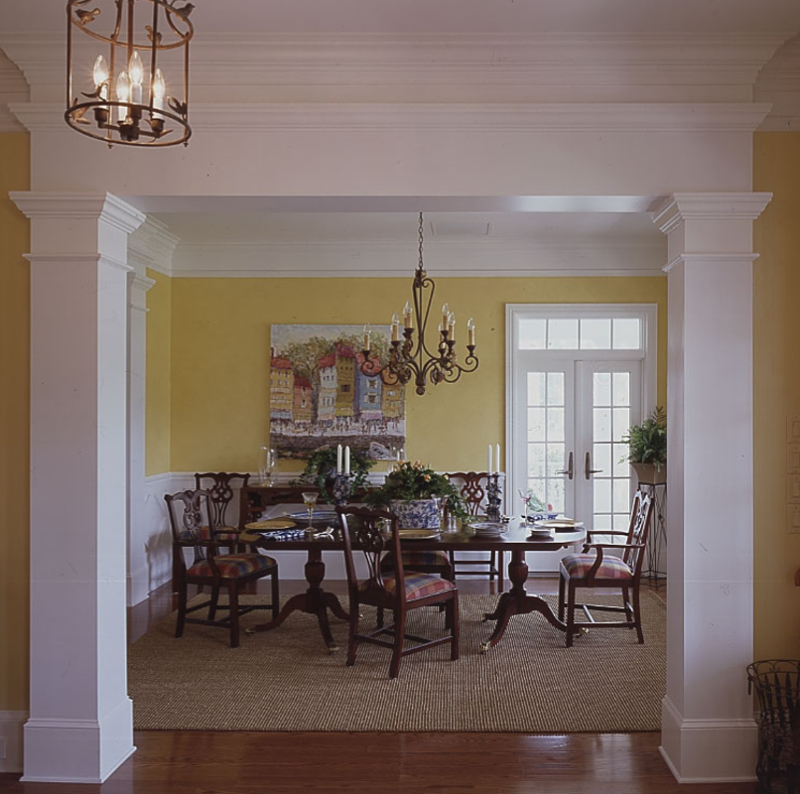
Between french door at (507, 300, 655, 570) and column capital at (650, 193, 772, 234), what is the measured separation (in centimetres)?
379

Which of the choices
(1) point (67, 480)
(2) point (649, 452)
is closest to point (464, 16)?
(1) point (67, 480)

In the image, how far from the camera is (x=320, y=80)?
3.17 metres

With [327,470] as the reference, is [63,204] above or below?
above

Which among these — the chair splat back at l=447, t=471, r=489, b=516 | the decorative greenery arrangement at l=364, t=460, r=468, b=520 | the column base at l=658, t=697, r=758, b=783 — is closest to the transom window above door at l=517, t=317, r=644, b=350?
the chair splat back at l=447, t=471, r=489, b=516

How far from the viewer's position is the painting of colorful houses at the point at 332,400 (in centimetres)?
682

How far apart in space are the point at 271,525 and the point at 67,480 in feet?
6.01

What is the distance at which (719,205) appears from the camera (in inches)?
123

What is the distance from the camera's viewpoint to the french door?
6922mm

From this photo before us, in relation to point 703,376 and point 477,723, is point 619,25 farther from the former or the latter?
point 477,723

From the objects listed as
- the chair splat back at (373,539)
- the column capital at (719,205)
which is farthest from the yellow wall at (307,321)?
the column capital at (719,205)

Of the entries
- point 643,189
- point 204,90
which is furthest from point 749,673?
point 204,90

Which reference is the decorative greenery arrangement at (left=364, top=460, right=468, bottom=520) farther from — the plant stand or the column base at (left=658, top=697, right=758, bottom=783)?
the plant stand

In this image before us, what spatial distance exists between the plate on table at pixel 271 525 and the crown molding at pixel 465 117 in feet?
8.25

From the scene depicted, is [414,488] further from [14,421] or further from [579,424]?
[579,424]
